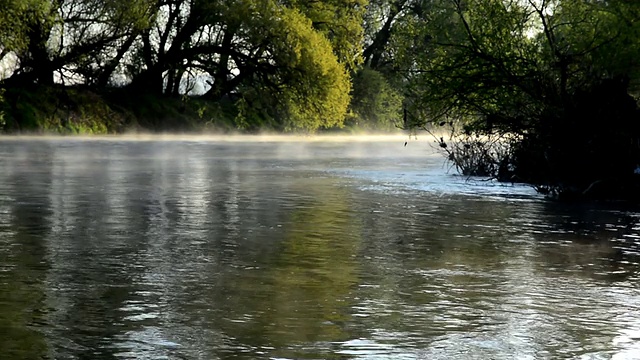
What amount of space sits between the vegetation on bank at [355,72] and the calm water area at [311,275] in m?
2.09

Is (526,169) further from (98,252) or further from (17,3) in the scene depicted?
(17,3)

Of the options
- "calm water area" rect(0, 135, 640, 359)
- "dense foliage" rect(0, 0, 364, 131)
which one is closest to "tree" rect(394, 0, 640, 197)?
"calm water area" rect(0, 135, 640, 359)

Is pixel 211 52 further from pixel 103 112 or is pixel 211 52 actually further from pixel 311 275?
pixel 311 275

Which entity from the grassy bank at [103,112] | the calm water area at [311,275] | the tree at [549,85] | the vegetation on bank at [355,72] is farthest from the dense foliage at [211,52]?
the calm water area at [311,275]

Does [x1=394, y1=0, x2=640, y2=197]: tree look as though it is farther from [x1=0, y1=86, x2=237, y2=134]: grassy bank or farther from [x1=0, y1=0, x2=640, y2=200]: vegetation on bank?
[x1=0, y1=86, x2=237, y2=134]: grassy bank

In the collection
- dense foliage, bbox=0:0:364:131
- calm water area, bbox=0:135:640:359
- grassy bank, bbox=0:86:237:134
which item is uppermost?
dense foliage, bbox=0:0:364:131

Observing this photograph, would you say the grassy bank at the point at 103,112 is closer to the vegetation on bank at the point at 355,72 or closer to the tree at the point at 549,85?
the vegetation on bank at the point at 355,72

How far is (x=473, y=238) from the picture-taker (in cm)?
1543

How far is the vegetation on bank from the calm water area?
209 cm

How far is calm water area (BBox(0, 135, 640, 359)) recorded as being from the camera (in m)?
8.09

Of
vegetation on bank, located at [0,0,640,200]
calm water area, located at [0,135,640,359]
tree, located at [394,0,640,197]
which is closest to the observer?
calm water area, located at [0,135,640,359]

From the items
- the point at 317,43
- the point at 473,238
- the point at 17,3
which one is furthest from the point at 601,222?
the point at 317,43

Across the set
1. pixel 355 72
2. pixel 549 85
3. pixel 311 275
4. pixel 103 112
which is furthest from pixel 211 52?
pixel 311 275

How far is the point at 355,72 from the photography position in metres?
61.8
